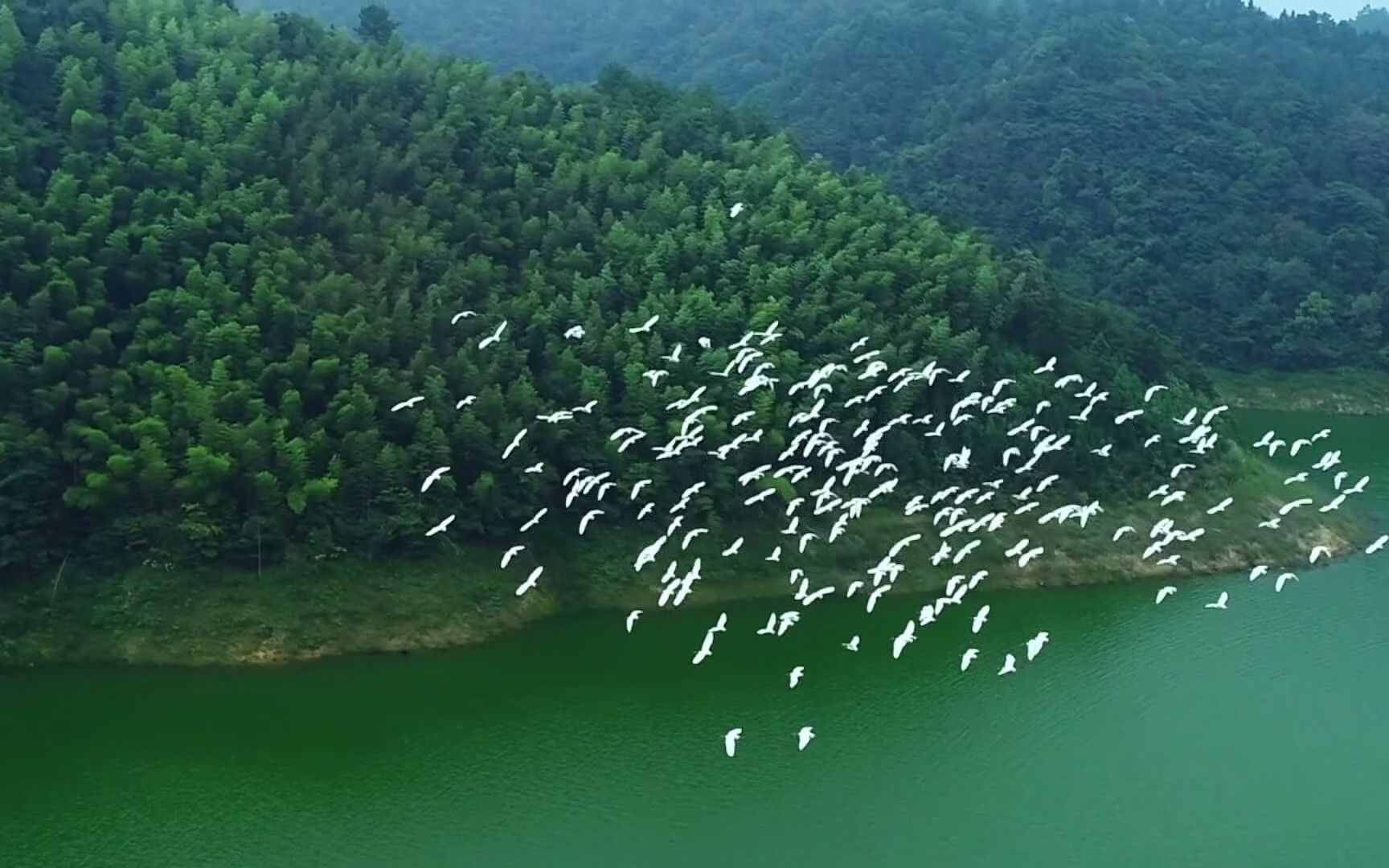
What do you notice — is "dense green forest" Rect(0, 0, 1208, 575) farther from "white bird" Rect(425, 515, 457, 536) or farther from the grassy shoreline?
the grassy shoreline

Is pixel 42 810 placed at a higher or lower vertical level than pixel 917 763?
lower

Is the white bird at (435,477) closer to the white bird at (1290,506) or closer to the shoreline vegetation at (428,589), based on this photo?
the shoreline vegetation at (428,589)

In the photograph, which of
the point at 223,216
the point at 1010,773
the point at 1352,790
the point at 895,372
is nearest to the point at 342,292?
the point at 223,216

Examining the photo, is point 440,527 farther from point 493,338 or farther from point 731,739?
point 731,739

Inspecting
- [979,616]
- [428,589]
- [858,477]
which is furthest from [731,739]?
[858,477]

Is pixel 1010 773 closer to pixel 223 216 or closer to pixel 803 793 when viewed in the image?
pixel 803 793

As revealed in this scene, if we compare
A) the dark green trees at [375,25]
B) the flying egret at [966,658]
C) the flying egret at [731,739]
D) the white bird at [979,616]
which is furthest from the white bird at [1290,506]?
the dark green trees at [375,25]

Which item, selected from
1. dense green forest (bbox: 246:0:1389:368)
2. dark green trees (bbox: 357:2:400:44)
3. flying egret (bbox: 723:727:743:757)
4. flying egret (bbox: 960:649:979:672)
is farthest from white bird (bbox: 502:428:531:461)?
dense green forest (bbox: 246:0:1389:368)
